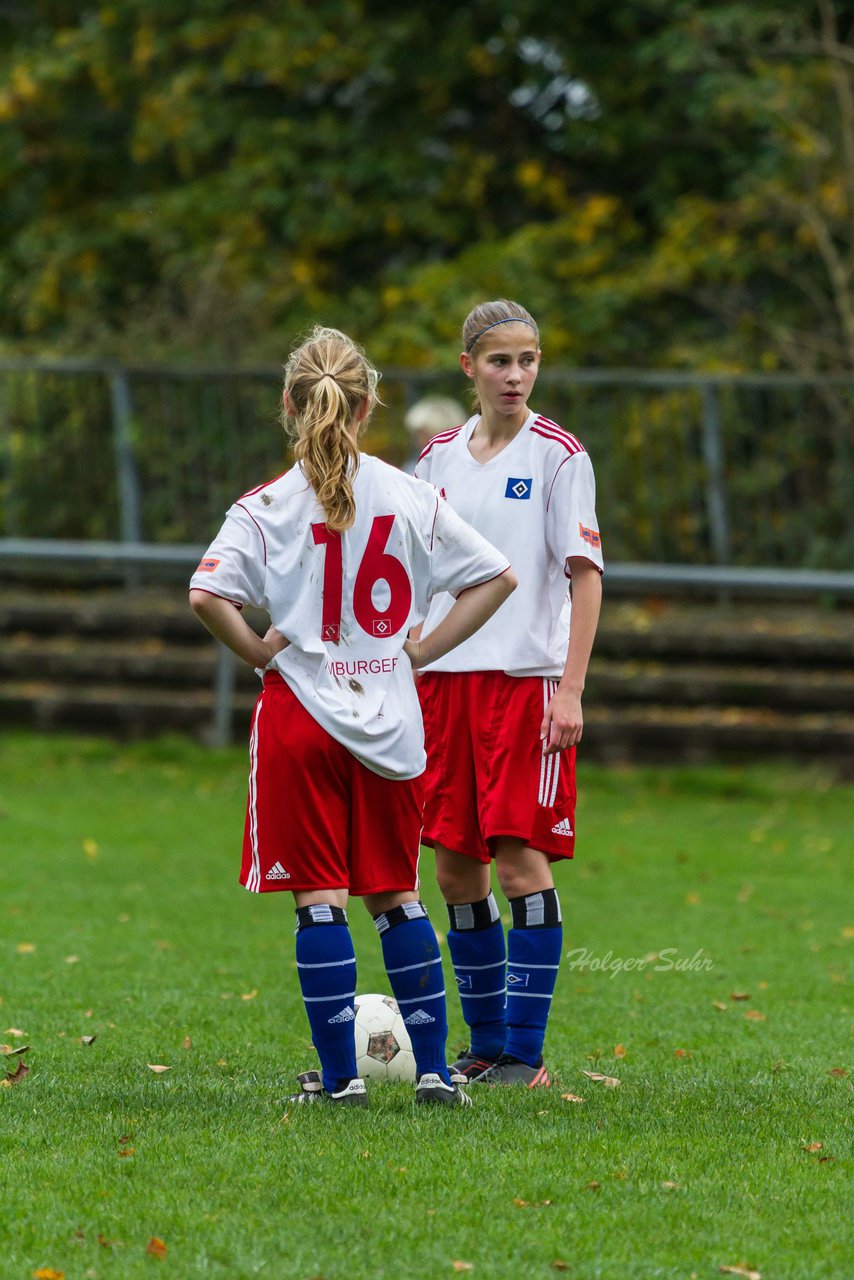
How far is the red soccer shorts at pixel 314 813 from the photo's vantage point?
454 centimetres

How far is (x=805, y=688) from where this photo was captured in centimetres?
1234

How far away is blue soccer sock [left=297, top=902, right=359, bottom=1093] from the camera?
4.52 metres

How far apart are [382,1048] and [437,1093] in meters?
0.52

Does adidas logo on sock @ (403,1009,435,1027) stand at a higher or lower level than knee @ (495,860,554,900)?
lower

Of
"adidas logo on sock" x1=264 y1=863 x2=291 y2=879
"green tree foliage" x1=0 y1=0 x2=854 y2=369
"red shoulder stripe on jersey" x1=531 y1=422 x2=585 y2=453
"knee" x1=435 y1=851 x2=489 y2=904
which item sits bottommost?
"knee" x1=435 y1=851 x2=489 y2=904

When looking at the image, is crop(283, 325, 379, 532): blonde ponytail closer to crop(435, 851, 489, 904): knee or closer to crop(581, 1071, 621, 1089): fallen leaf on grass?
crop(435, 851, 489, 904): knee

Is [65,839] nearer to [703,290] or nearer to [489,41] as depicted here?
[703,290]

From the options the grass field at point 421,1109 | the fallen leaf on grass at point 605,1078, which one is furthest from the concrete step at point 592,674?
the fallen leaf on grass at point 605,1078

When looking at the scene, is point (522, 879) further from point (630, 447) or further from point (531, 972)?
point (630, 447)

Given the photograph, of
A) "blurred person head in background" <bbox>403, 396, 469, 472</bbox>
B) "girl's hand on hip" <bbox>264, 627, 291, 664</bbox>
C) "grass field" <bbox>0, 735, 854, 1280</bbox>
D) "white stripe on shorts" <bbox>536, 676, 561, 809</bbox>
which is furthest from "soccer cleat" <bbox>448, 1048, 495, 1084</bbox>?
"blurred person head in background" <bbox>403, 396, 469, 472</bbox>

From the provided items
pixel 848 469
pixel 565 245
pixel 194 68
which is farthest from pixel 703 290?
pixel 194 68

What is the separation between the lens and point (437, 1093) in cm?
466

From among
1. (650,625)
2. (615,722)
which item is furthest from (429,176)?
(615,722)

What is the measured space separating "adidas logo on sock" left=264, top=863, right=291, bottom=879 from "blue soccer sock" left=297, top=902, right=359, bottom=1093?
0.10 meters
